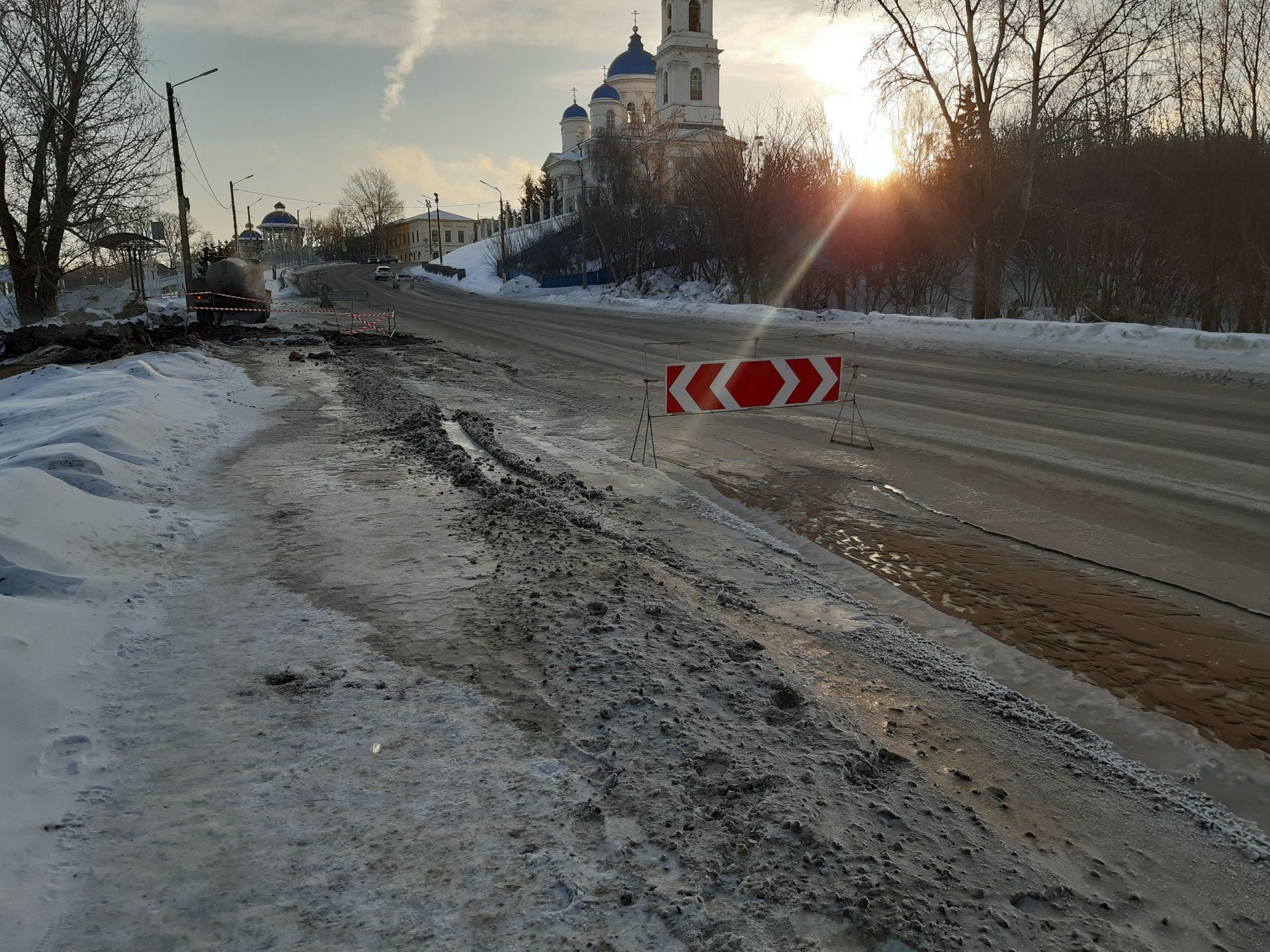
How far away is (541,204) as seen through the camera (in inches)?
4232

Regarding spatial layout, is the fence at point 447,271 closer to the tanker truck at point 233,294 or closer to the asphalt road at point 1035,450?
the tanker truck at point 233,294

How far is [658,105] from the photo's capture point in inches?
3558

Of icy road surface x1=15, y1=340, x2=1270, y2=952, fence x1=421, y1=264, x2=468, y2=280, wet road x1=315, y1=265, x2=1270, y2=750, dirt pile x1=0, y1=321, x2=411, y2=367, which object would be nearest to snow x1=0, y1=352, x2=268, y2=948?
icy road surface x1=15, y1=340, x2=1270, y2=952

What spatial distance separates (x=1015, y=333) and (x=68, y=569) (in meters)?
20.8

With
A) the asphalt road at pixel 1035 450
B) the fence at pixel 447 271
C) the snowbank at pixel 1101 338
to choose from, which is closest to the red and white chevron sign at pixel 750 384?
the asphalt road at pixel 1035 450

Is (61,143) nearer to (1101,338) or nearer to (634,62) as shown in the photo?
(1101,338)

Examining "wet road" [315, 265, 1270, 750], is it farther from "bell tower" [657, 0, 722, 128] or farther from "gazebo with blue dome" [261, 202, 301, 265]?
"gazebo with blue dome" [261, 202, 301, 265]

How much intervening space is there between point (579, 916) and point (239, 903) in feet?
3.50

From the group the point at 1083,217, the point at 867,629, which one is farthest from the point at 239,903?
the point at 1083,217

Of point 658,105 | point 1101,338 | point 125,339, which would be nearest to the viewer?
point 125,339

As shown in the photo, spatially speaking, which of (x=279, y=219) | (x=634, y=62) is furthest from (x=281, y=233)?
(x=634, y=62)

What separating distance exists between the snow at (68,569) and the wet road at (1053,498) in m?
4.46

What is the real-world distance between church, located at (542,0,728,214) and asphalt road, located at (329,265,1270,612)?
44.1 meters

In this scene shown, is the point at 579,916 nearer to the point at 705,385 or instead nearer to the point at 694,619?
the point at 694,619
